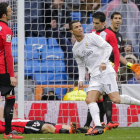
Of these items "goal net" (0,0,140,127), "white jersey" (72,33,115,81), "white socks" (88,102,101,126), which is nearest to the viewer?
"white socks" (88,102,101,126)

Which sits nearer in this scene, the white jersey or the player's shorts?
the player's shorts

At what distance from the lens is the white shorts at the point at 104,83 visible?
6.02m

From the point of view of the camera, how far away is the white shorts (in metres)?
6.02

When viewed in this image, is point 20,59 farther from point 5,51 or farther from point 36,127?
point 5,51

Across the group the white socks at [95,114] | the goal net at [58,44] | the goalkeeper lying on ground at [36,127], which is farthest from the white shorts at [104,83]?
the goal net at [58,44]

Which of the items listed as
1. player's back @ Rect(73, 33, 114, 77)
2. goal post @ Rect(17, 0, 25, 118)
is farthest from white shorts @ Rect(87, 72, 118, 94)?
goal post @ Rect(17, 0, 25, 118)

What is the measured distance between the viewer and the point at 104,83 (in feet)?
19.8

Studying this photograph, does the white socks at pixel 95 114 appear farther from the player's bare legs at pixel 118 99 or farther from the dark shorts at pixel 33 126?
the dark shorts at pixel 33 126

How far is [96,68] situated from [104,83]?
27 centimetres

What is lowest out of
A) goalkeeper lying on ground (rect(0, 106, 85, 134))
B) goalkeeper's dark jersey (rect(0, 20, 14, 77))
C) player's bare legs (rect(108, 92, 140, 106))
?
goalkeeper lying on ground (rect(0, 106, 85, 134))

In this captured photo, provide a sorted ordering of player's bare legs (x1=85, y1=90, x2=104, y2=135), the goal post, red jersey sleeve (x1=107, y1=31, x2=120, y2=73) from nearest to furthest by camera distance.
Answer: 1. player's bare legs (x1=85, y1=90, x2=104, y2=135)
2. red jersey sleeve (x1=107, y1=31, x2=120, y2=73)
3. the goal post

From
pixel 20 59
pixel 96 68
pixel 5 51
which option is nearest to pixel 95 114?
pixel 96 68

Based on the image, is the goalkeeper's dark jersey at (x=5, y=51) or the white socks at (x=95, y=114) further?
the white socks at (x=95, y=114)

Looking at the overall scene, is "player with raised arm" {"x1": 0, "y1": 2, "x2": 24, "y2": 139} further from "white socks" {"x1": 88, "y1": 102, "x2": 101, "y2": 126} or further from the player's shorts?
"white socks" {"x1": 88, "y1": 102, "x2": 101, "y2": 126}
